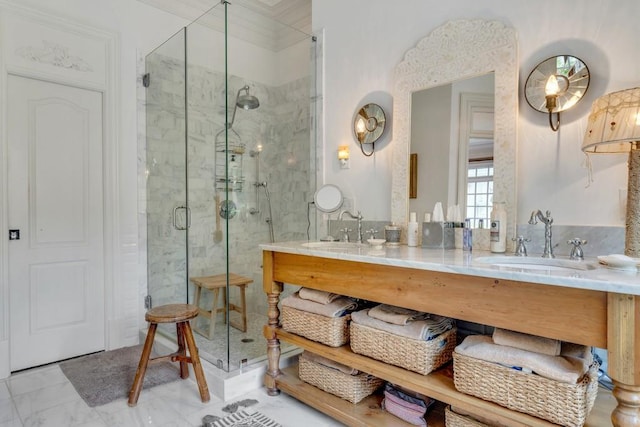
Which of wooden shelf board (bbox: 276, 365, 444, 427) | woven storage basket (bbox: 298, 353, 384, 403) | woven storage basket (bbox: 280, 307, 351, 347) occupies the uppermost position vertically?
woven storage basket (bbox: 280, 307, 351, 347)

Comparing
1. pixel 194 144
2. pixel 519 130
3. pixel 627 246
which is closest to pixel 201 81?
pixel 194 144

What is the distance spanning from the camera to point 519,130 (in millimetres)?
1785

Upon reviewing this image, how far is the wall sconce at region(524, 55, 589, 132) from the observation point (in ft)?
5.26

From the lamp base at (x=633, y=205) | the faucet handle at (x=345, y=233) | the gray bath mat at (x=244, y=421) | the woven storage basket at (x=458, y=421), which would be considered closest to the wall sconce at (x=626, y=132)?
the lamp base at (x=633, y=205)

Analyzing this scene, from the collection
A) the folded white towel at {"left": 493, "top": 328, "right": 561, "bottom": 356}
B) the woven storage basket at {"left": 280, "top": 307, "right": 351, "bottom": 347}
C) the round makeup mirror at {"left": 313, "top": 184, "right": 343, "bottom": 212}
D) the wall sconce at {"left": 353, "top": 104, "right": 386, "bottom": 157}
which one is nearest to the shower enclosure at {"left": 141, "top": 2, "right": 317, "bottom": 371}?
the round makeup mirror at {"left": 313, "top": 184, "right": 343, "bottom": 212}

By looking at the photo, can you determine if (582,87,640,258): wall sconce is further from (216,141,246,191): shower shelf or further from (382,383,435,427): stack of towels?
(216,141,246,191): shower shelf

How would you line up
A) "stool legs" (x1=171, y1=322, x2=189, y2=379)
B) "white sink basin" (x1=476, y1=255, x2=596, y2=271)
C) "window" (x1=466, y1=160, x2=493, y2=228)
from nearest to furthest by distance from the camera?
1. "white sink basin" (x1=476, y1=255, x2=596, y2=271)
2. "window" (x1=466, y1=160, x2=493, y2=228)
3. "stool legs" (x1=171, y1=322, x2=189, y2=379)

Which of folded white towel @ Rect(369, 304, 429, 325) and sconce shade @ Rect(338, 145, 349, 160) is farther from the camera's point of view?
sconce shade @ Rect(338, 145, 349, 160)

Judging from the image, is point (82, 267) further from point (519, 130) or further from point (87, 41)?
point (519, 130)

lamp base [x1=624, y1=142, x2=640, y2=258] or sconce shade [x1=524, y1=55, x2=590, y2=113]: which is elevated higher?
sconce shade [x1=524, y1=55, x2=590, y2=113]

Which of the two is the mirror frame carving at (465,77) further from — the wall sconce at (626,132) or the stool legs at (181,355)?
the stool legs at (181,355)

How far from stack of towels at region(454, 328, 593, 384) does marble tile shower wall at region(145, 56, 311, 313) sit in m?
1.71

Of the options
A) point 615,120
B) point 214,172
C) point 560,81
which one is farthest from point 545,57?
point 214,172

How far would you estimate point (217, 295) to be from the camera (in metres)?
2.71
